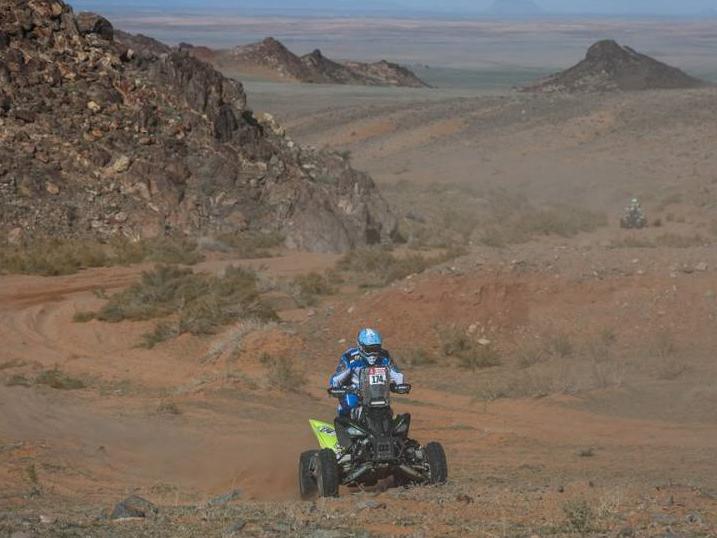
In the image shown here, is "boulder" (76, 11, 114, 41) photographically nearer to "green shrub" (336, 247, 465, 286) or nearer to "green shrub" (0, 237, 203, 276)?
"green shrub" (0, 237, 203, 276)

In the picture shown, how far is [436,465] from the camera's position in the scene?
10.0 metres

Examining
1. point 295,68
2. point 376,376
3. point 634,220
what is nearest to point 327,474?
point 376,376

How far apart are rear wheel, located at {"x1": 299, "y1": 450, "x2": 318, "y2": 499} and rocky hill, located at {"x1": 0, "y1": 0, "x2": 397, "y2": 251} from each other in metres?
17.3

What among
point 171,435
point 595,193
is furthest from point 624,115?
point 171,435

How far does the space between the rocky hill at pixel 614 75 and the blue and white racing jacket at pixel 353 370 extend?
63.2 metres

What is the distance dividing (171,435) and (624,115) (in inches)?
1793

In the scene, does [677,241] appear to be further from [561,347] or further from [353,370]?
[353,370]

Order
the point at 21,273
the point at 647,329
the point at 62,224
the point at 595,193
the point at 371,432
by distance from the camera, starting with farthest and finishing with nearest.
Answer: the point at 595,193
the point at 62,224
the point at 21,273
the point at 647,329
the point at 371,432

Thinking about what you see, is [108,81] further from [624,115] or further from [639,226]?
[624,115]

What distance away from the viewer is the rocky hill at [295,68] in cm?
8575

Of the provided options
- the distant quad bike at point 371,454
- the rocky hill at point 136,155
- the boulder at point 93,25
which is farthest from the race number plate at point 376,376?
the boulder at point 93,25

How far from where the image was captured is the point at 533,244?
1238 inches

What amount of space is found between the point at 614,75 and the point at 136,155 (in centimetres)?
4997

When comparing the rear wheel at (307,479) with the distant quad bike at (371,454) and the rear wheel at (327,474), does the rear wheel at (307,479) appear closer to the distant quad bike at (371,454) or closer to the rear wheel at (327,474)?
the distant quad bike at (371,454)
